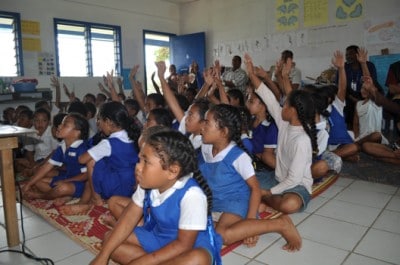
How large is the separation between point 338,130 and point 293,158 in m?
1.32

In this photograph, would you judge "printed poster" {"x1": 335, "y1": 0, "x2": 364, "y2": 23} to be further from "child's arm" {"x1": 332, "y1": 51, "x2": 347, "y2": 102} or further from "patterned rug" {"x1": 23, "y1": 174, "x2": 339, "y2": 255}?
"patterned rug" {"x1": 23, "y1": 174, "x2": 339, "y2": 255}

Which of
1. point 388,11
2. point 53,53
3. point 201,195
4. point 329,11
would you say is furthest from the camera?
point 53,53

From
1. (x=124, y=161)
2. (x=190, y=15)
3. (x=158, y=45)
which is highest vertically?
(x=190, y=15)

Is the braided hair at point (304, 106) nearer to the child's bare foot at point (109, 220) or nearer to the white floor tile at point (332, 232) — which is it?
the white floor tile at point (332, 232)

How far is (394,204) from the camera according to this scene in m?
2.14

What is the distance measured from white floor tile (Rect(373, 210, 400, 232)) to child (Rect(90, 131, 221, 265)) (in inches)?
43.8

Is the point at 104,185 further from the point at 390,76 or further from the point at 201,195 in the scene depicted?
the point at 390,76

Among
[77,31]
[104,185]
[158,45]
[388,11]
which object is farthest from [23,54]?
[388,11]

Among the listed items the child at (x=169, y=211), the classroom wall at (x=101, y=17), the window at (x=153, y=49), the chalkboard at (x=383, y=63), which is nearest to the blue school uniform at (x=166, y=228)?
the child at (x=169, y=211)

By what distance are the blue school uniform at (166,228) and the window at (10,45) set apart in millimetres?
5017

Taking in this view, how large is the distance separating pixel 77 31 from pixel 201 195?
19.5ft

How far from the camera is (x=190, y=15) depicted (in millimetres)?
7512

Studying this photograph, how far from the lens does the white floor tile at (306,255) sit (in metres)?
1.48

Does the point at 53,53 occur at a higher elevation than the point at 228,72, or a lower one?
higher
